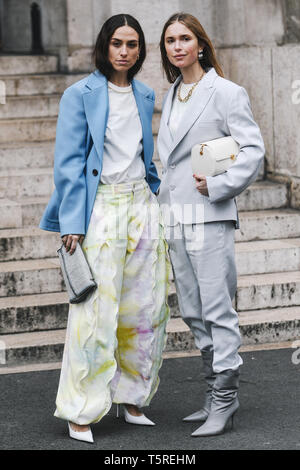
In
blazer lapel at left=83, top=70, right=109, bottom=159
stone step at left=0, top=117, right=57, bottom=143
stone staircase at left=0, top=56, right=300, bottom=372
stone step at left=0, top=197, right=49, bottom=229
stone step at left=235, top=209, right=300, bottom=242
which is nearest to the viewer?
blazer lapel at left=83, top=70, right=109, bottom=159

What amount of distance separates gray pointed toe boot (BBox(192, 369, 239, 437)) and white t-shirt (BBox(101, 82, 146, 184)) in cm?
108

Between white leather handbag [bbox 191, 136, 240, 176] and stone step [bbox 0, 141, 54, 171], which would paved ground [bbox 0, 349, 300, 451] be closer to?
white leather handbag [bbox 191, 136, 240, 176]

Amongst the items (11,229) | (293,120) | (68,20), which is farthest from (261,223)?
(68,20)

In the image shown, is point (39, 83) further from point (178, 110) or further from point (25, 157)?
point (178, 110)

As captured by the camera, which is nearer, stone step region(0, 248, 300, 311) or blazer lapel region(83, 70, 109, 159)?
blazer lapel region(83, 70, 109, 159)

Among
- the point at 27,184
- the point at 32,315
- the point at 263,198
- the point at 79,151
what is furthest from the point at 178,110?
the point at 263,198

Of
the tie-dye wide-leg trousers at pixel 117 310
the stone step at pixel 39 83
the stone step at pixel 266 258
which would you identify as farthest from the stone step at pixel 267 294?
the stone step at pixel 39 83

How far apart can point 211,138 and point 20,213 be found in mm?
3144

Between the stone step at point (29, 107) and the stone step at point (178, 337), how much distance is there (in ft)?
10.9

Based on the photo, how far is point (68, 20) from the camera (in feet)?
33.0

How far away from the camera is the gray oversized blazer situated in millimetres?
5133

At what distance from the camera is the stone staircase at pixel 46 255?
22.9ft

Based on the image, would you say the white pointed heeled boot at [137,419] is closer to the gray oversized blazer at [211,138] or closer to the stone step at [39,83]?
the gray oversized blazer at [211,138]

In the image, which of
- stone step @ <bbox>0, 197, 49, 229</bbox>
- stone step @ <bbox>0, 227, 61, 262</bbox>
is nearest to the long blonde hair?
stone step @ <bbox>0, 227, 61, 262</bbox>
